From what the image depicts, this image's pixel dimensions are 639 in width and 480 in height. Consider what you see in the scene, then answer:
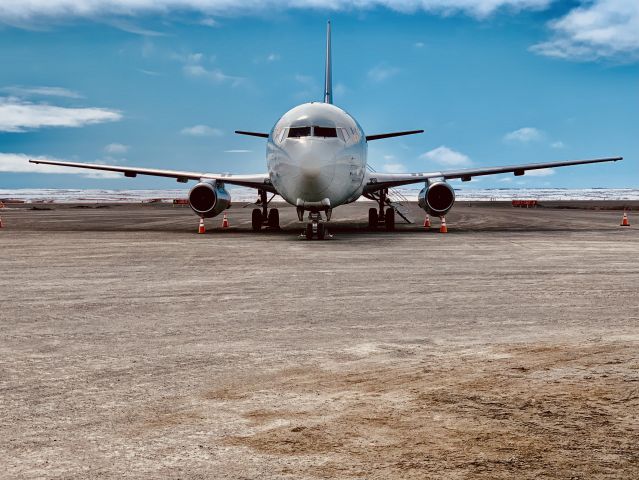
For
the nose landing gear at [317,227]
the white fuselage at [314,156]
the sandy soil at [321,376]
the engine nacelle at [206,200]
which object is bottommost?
the sandy soil at [321,376]

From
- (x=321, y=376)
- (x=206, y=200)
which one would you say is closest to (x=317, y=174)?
(x=206, y=200)

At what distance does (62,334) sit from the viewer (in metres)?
6.63

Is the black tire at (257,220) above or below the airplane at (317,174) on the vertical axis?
below

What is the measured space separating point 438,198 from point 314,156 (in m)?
6.86

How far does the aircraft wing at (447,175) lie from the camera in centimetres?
2422

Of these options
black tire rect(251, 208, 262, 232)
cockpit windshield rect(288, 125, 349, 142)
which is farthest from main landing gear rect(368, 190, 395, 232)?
cockpit windshield rect(288, 125, 349, 142)

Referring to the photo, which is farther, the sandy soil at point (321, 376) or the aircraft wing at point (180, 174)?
the aircraft wing at point (180, 174)

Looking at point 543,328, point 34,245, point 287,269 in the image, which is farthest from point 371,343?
point 34,245

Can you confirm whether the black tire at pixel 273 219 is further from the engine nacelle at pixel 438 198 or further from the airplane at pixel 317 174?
the engine nacelle at pixel 438 198

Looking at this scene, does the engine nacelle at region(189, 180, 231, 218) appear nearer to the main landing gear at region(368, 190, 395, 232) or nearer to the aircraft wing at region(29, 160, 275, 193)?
the aircraft wing at region(29, 160, 275, 193)

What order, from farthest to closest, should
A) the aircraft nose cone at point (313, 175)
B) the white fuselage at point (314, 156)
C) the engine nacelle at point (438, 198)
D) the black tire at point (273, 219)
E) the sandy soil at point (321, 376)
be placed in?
the black tire at point (273, 219) < the engine nacelle at point (438, 198) < the white fuselage at point (314, 156) < the aircraft nose cone at point (313, 175) < the sandy soil at point (321, 376)

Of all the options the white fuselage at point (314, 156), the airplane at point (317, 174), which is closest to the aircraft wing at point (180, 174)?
the airplane at point (317, 174)

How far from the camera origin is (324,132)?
1917 cm

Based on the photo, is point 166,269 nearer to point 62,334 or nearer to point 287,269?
point 287,269
